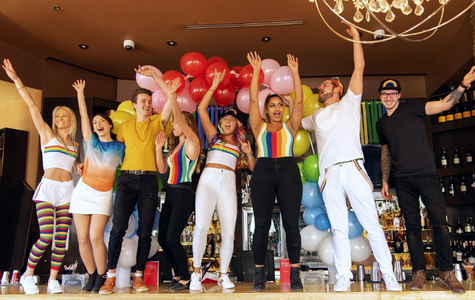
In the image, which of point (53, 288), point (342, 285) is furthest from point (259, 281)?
point (53, 288)

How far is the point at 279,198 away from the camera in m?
2.89

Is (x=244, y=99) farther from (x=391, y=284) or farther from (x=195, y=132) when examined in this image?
(x=391, y=284)

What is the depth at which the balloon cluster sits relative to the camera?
3.05m

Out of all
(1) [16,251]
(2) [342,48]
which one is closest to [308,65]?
(2) [342,48]

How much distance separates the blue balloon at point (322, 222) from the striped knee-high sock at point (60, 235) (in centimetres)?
204

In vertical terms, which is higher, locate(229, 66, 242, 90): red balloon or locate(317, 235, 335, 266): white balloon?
locate(229, 66, 242, 90): red balloon

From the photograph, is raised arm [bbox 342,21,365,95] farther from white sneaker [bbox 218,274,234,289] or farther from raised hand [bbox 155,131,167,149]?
white sneaker [bbox 218,274,234,289]

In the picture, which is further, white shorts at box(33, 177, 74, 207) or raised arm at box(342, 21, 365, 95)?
white shorts at box(33, 177, 74, 207)

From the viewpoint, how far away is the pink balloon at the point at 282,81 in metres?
3.29

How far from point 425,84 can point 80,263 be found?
5.45 m

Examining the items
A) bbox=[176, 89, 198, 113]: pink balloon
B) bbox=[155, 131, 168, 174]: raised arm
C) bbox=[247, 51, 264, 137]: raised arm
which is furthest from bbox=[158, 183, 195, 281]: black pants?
bbox=[176, 89, 198, 113]: pink balloon

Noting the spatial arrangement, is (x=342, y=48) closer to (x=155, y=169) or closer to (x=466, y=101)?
(x=466, y=101)

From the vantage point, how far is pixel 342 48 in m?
4.98

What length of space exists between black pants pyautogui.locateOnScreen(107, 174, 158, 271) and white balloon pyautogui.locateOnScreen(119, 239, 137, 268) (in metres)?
0.18
